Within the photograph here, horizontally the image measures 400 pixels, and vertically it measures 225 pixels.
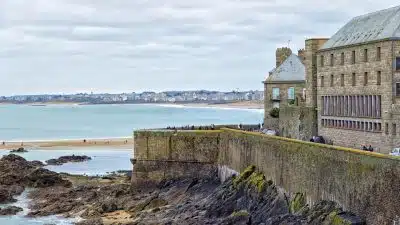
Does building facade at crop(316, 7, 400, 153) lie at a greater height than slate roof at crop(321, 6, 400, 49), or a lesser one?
lesser

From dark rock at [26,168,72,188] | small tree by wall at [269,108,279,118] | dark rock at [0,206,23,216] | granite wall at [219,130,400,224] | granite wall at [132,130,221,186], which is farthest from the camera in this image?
dark rock at [26,168,72,188]

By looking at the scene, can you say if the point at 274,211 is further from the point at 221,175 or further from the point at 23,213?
the point at 23,213

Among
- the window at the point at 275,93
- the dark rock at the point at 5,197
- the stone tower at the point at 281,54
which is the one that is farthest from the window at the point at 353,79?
the dark rock at the point at 5,197

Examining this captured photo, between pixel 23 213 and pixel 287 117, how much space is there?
1632 cm

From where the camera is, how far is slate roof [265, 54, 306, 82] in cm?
5019

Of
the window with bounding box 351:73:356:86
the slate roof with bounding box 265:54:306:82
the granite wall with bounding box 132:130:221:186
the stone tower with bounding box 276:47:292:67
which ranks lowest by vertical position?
the granite wall with bounding box 132:130:221:186

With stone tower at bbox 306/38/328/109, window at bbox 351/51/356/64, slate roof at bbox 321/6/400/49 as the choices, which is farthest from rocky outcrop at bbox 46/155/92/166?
window at bbox 351/51/356/64

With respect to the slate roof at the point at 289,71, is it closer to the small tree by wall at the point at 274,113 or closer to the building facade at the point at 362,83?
the small tree by wall at the point at 274,113

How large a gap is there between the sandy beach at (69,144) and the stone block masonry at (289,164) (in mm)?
41003

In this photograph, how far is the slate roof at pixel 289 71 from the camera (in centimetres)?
5019

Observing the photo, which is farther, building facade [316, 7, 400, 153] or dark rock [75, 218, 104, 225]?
dark rock [75, 218, 104, 225]

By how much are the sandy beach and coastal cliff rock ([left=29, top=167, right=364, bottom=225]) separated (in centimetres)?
3722

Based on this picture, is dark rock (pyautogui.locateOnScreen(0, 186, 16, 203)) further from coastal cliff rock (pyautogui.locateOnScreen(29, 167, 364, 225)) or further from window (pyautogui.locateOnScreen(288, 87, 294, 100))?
window (pyautogui.locateOnScreen(288, 87, 294, 100))

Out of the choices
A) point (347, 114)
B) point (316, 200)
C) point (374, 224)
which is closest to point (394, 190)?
point (374, 224)
